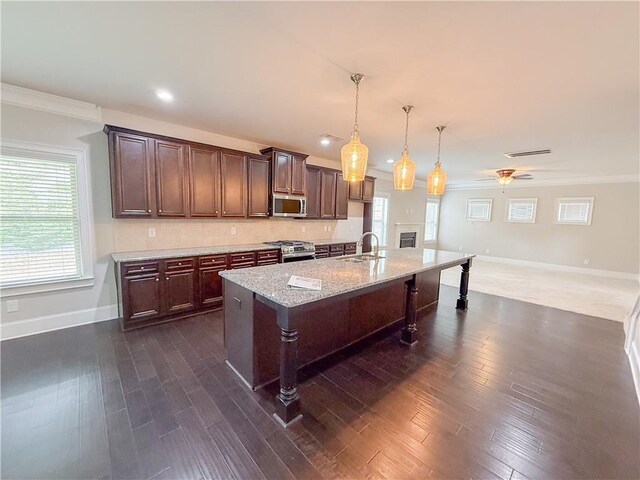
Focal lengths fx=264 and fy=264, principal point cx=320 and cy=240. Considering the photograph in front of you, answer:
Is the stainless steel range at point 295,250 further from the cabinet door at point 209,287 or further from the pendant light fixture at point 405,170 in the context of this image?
the pendant light fixture at point 405,170

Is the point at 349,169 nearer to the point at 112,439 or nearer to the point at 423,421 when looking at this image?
the point at 423,421

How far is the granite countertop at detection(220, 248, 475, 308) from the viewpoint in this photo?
6.00ft

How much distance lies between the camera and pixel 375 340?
9.96ft

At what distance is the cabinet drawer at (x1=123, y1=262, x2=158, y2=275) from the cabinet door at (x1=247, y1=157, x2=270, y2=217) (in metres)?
1.62

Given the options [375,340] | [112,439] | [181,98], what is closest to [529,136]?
[375,340]

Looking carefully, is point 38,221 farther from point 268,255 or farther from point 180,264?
point 268,255

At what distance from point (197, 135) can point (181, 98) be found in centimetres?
115

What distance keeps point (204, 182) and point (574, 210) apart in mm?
9366

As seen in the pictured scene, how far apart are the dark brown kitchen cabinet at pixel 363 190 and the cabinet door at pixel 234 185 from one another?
8.54 feet

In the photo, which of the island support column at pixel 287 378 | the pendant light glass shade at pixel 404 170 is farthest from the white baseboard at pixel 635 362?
the island support column at pixel 287 378

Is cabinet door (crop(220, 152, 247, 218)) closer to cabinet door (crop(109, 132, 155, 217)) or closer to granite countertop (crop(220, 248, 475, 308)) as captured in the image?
cabinet door (crop(109, 132, 155, 217))

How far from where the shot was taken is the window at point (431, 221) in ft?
32.0

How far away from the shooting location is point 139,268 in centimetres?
314

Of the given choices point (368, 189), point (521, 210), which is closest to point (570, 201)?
point (521, 210)
